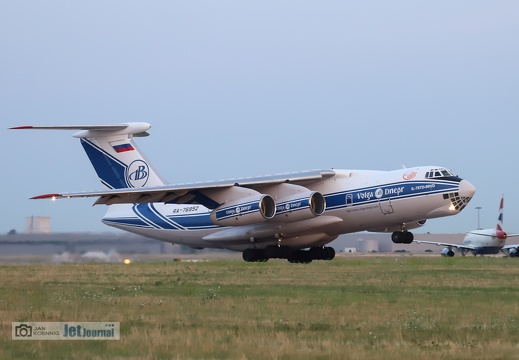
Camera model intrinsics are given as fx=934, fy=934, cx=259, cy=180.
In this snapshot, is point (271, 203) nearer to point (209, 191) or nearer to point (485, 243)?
point (209, 191)

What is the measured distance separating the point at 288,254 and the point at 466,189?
630cm

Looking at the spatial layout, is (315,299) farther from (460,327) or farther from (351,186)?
(351,186)

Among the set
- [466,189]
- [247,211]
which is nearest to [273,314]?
[247,211]

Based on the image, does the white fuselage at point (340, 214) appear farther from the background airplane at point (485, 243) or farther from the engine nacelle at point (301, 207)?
the background airplane at point (485, 243)

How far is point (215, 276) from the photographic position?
22.9 meters

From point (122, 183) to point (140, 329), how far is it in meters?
21.8

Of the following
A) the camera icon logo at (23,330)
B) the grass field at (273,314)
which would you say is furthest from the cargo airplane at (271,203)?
the camera icon logo at (23,330)

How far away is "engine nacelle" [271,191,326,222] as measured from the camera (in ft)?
92.1

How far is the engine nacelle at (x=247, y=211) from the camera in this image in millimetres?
28062

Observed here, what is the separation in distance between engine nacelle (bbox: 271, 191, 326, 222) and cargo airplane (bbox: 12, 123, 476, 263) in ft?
0.10

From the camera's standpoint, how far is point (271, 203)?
28.3 meters

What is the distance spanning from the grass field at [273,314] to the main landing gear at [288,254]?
720 centimetres

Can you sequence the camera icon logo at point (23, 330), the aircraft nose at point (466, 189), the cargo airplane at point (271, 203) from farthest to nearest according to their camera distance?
1. the cargo airplane at point (271, 203)
2. the aircraft nose at point (466, 189)
3. the camera icon logo at point (23, 330)

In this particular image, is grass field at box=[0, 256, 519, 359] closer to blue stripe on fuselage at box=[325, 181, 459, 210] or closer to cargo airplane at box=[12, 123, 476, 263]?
blue stripe on fuselage at box=[325, 181, 459, 210]
